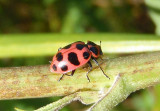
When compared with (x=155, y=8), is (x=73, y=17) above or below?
below

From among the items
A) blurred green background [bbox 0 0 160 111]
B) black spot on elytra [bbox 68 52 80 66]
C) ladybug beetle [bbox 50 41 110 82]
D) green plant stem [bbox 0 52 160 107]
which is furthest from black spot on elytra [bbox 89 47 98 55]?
blurred green background [bbox 0 0 160 111]

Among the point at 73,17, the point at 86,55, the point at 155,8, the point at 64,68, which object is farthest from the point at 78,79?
the point at 73,17

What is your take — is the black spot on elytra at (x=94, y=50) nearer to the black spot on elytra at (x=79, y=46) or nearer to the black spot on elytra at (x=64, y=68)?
the black spot on elytra at (x=79, y=46)

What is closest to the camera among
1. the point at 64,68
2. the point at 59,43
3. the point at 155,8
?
the point at 64,68

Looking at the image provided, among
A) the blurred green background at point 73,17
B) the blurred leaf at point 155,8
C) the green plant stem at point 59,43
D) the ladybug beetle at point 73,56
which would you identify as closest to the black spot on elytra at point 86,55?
the ladybug beetle at point 73,56

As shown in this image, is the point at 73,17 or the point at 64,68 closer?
the point at 64,68

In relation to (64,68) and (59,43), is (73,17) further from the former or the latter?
(64,68)

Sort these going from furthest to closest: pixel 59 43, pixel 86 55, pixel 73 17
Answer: pixel 73 17 → pixel 59 43 → pixel 86 55

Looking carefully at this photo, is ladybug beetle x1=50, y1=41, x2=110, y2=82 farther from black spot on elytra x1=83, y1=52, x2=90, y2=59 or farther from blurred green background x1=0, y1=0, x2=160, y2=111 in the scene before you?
blurred green background x1=0, y1=0, x2=160, y2=111
